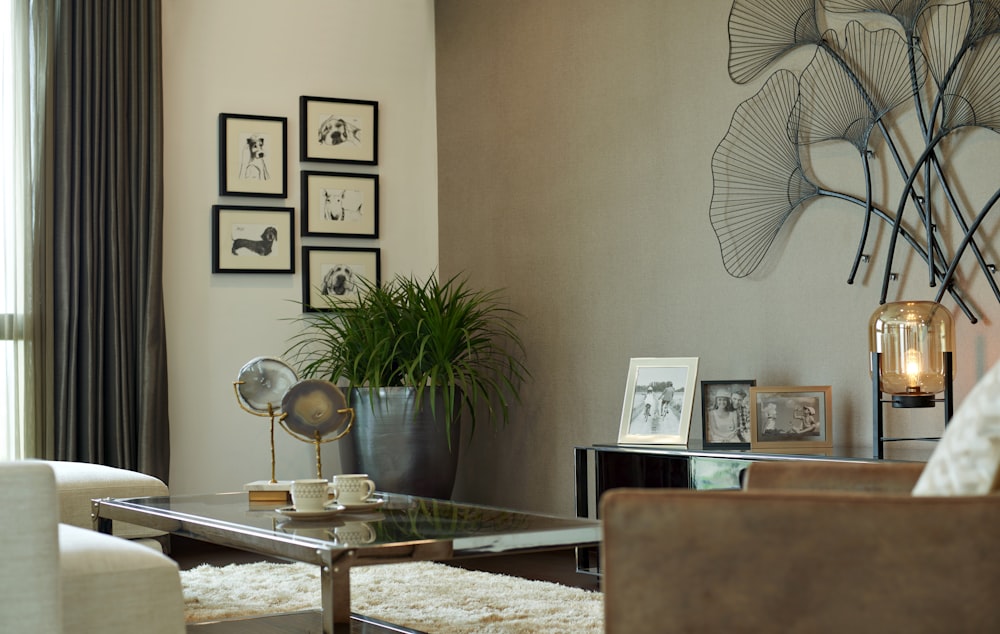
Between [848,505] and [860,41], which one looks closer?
[848,505]

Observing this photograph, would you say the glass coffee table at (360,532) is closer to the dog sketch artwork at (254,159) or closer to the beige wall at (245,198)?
the beige wall at (245,198)

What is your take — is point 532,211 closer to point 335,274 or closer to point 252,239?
point 335,274

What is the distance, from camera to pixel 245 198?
5.76 m

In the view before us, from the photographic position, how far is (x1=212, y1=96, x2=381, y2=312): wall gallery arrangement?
5711 millimetres

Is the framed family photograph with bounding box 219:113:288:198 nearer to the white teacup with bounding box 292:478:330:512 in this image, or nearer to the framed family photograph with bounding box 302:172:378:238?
the framed family photograph with bounding box 302:172:378:238

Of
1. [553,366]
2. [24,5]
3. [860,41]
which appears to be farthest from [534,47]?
[24,5]

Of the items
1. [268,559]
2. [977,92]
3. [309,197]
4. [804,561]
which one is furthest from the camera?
[309,197]

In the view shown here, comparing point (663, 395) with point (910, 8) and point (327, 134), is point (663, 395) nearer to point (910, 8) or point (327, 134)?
point (910, 8)

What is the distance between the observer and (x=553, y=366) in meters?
5.26

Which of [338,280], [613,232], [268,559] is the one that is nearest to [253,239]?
[338,280]

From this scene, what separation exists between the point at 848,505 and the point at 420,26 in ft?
16.8

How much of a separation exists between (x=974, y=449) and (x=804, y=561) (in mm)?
287

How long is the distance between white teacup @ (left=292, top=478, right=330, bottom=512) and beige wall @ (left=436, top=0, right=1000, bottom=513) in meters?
1.82

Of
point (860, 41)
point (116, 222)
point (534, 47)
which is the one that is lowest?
point (116, 222)
